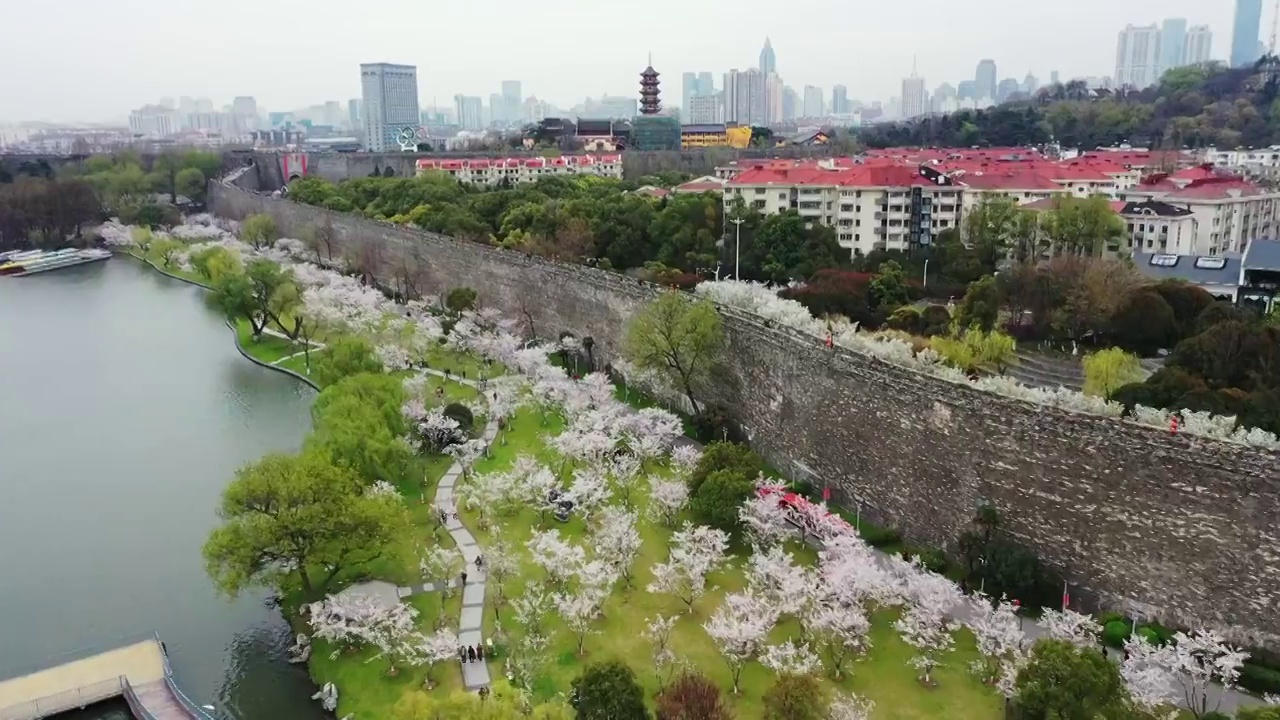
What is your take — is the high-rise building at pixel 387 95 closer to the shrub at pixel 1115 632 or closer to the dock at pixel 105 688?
the dock at pixel 105 688

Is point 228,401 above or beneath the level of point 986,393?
beneath

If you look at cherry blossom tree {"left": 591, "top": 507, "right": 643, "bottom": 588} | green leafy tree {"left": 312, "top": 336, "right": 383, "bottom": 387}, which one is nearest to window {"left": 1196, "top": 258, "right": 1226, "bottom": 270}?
cherry blossom tree {"left": 591, "top": 507, "right": 643, "bottom": 588}

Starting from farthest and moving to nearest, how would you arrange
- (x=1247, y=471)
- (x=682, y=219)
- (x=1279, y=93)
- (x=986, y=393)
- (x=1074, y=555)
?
(x=1279, y=93)
(x=682, y=219)
(x=986, y=393)
(x=1074, y=555)
(x=1247, y=471)

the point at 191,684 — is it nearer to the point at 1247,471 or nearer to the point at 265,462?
the point at 265,462

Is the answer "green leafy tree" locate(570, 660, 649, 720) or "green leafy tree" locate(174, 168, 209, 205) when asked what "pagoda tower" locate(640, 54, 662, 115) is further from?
"green leafy tree" locate(570, 660, 649, 720)

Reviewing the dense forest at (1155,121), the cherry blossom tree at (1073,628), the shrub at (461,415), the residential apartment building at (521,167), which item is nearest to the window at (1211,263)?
the cherry blossom tree at (1073,628)

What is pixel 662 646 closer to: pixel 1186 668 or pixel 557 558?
pixel 557 558

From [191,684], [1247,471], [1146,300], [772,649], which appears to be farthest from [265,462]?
[1146,300]
